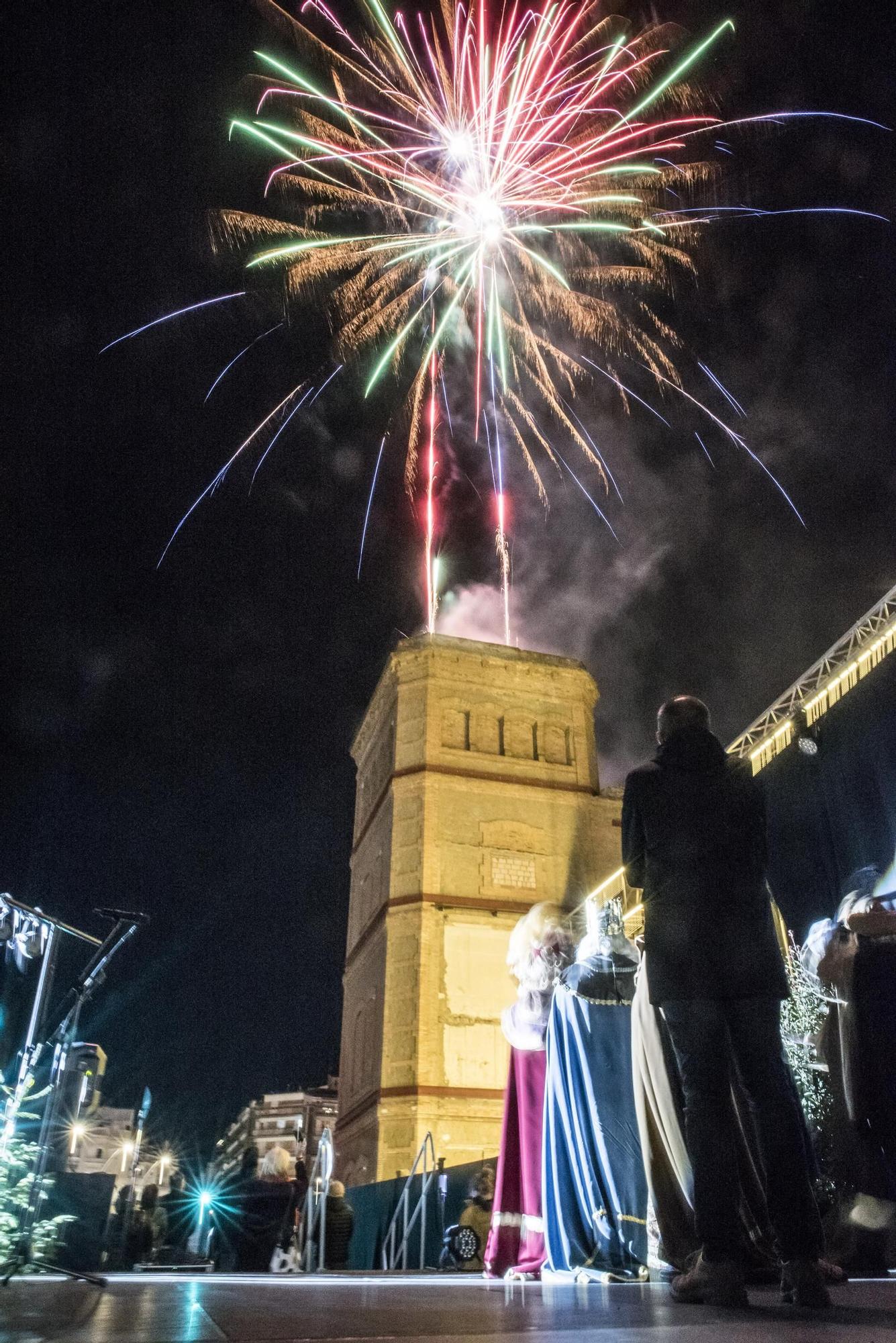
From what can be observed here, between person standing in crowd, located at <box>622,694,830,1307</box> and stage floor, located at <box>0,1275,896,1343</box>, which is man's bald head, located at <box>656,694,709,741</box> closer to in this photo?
person standing in crowd, located at <box>622,694,830,1307</box>

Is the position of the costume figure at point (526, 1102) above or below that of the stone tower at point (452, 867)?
below

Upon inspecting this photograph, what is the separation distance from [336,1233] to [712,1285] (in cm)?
655

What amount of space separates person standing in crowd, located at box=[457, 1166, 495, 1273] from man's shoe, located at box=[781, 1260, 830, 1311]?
6314 millimetres

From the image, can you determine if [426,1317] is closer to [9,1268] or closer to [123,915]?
[9,1268]

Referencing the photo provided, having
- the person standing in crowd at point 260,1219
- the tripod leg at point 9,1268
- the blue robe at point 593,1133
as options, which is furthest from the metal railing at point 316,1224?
the blue robe at point 593,1133

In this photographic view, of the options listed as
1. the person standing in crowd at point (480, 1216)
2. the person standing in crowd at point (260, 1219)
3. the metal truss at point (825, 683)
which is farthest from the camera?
the metal truss at point (825, 683)

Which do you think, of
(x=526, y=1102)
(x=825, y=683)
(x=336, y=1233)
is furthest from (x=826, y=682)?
(x=336, y=1233)

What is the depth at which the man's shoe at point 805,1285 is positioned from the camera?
80.3 inches

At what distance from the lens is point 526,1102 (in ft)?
16.0

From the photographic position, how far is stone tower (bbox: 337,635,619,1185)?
18.4 metres

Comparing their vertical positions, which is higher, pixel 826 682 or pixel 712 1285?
pixel 826 682

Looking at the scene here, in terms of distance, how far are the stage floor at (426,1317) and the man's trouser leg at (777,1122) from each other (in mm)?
160

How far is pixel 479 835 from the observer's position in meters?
21.4

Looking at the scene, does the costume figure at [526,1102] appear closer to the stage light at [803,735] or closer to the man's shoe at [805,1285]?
the man's shoe at [805,1285]
